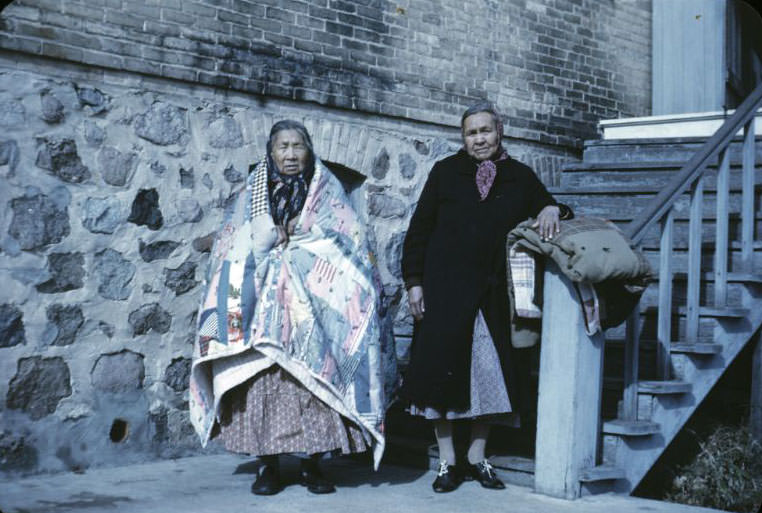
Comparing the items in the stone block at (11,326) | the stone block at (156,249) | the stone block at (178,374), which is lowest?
the stone block at (178,374)

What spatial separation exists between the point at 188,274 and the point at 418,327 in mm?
1528

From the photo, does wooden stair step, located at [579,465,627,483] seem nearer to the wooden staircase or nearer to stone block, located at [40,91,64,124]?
the wooden staircase

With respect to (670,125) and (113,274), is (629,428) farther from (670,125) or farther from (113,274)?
(670,125)

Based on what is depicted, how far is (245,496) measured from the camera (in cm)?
432

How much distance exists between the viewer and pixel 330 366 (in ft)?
14.3

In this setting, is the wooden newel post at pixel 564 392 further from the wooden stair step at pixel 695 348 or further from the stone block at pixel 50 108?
the stone block at pixel 50 108

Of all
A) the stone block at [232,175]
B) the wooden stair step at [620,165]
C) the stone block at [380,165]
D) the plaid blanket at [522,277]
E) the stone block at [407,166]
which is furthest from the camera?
the wooden stair step at [620,165]

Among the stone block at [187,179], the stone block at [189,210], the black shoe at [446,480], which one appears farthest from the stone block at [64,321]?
the black shoe at [446,480]

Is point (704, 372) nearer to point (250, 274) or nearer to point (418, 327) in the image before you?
point (418, 327)

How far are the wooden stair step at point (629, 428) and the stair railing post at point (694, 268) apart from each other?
66cm

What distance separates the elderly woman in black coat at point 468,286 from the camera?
4.42 metres

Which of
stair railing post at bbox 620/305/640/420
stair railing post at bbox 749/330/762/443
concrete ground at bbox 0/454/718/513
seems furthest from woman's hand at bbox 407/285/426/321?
stair railing post at bbox 749/330/762/443

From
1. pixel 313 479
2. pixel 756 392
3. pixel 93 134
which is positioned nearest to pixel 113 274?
pixel 93 134

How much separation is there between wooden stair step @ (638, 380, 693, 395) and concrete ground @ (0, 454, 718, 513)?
0.57m
